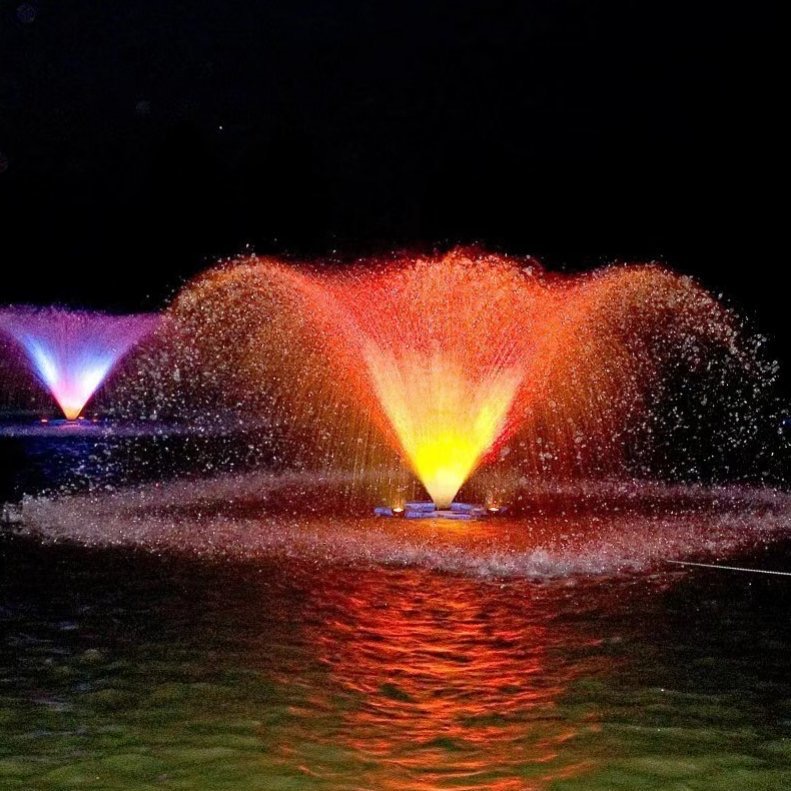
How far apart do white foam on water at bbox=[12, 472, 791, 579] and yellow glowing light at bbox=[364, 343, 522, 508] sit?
1.30m

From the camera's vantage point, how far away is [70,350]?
4491 centimetres

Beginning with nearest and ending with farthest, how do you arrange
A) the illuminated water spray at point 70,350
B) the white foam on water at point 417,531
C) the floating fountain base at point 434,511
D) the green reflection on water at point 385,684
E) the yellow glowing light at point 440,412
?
the green reflection on water at point 385,684
the white foam on water at point 417,531
the floating fountain base at point 434,511
the yellow glowing light at point 440,412
the illuminated water spray at point 70,350

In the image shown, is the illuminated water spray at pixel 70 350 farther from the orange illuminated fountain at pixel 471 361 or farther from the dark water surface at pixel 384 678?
the dark water surface at pixel 384 678

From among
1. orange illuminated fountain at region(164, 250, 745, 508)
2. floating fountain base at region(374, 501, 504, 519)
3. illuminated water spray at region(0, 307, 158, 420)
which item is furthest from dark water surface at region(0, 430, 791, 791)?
illuminated water spray at region(0, 307, 158, 420)

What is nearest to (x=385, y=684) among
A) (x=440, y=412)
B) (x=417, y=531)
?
(x=417, y=531)

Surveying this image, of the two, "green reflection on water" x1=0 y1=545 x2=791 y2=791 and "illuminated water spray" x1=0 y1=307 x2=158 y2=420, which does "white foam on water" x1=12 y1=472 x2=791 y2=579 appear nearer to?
"green reflection on water" x1=0 y1=545 x2=791 y2=791

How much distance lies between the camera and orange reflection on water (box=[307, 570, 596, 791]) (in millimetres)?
6684

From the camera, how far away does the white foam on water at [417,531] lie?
13266mm

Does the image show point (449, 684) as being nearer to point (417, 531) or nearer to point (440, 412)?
point (417, 531)

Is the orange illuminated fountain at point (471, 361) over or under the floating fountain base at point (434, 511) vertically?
over

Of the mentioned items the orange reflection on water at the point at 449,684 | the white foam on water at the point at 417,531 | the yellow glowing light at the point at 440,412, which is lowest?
the orange reflection on water at the point at 449,684

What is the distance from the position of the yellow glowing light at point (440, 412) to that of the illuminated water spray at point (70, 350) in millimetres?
27481

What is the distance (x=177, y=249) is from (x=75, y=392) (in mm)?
29298

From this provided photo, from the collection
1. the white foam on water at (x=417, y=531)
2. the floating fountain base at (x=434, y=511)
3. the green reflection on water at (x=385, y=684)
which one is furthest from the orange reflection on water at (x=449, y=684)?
the floating fountain base at (x=434, y=511)
